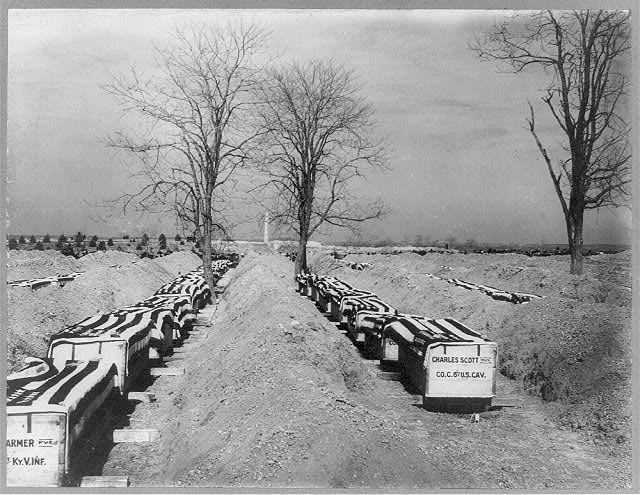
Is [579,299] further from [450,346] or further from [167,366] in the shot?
[167,366]

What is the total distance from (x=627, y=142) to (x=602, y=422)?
11.3 feet

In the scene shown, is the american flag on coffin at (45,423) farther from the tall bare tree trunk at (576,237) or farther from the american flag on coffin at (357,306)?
the tall bare tree trunk at (576,237)

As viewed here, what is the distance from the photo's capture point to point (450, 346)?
21.2ft

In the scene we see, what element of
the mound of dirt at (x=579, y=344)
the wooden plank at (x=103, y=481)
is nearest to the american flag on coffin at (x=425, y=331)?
the mound of dirt at (x=579, y=344)

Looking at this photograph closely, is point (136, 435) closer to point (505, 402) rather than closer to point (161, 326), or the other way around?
point (161, 326)

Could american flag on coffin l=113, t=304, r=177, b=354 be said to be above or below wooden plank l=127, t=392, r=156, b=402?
above

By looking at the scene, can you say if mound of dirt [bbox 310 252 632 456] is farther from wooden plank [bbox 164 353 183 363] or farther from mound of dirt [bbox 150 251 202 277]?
mound of dirt [bbox 150 251 202 277]

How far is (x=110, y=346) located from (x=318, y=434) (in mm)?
2942

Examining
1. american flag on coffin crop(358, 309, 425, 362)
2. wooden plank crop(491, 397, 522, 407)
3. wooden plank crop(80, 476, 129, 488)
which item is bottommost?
wooden plank crop(80, 476, 129, 488)

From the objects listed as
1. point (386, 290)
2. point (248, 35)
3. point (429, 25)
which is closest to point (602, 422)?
point (429, 25)

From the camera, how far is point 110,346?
6.25 metres

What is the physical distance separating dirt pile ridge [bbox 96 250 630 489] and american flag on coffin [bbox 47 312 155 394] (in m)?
0.49

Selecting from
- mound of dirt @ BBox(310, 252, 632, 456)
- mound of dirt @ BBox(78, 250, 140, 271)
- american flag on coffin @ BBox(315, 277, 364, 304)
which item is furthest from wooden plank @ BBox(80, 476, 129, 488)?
mound of dirt @ BBox(78, 250, 140, 271)

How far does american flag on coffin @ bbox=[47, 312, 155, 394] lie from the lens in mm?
6238
